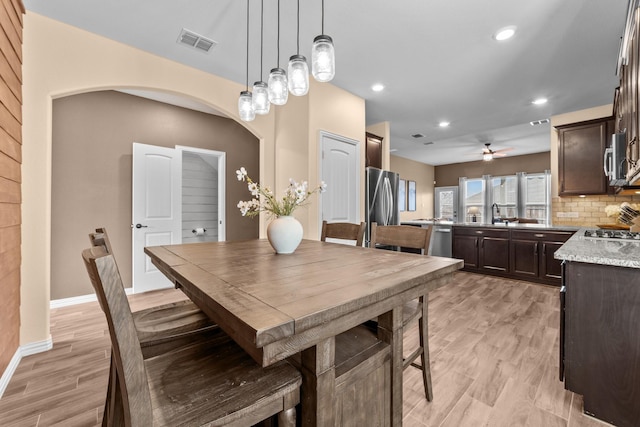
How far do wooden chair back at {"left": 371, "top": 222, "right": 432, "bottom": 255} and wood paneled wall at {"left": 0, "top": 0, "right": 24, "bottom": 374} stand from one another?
7.95 ft

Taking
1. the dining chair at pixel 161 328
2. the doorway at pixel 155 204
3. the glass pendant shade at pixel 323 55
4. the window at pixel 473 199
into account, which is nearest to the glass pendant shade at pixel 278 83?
the glass pendant shade at pixel 323 55

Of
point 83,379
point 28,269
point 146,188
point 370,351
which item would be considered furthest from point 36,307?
point 370,351

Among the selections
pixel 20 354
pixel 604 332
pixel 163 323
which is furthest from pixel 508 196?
pixel 20 354

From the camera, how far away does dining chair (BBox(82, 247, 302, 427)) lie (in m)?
0.59

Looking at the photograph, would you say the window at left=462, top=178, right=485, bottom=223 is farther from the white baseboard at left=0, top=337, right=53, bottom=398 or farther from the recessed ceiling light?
the white baseboard at left=0, top=337, right=53, bottom=398

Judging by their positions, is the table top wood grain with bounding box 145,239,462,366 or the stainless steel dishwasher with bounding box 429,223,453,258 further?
the stainless steel dishwasher with bounding box 429,223,453,258

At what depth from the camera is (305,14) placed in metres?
2.28

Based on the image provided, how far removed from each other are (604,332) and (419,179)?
792cm

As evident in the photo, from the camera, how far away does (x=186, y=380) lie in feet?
2.72

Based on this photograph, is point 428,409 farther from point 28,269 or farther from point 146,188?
A: point 146,188

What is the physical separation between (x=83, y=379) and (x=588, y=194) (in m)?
6.06

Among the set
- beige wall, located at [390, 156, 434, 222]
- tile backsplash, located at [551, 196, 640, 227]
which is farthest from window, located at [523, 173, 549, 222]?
tile backsplash, located at [551, 196, 640, 227]

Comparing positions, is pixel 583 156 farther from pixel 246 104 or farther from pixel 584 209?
pixel 246 104

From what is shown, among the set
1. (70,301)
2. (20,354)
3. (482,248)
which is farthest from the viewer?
(482,248)
